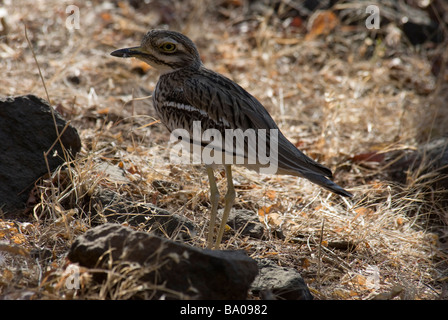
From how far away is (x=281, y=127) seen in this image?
5.36 meters

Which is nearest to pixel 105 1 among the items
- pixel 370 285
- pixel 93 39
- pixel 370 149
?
pixel 93 39

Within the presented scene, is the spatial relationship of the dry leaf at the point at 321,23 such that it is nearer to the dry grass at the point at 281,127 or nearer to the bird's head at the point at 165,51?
the dry grass at the point at 281,127

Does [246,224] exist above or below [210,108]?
below

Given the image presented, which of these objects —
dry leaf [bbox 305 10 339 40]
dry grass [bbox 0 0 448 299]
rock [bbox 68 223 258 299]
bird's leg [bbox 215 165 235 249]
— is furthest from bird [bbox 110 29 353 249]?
dry leaf [bbox 305 10 339 40]

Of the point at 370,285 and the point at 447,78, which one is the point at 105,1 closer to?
the point at 447,78

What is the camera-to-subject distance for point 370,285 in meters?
3.39

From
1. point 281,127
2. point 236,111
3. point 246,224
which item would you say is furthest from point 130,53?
point 281,127

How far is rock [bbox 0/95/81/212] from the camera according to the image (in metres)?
3.72

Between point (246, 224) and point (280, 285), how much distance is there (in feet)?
2.88

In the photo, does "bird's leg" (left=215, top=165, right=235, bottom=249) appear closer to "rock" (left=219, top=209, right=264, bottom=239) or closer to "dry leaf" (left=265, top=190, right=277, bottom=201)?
"rock" (left=219, top=209, right=264, bottom=239)

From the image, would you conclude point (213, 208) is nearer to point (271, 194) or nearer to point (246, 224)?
point (246, 224)

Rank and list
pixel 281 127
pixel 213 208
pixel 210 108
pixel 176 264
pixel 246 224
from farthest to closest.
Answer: pixel 281 127 → pixel 246 224 → pixel 213 208 → pixel 210 108 → pixel 176 264

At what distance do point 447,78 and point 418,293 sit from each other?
4233 mm

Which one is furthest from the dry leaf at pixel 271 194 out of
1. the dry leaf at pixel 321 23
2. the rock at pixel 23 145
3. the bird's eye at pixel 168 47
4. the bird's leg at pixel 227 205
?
the dry leaf at pixel 321 23
